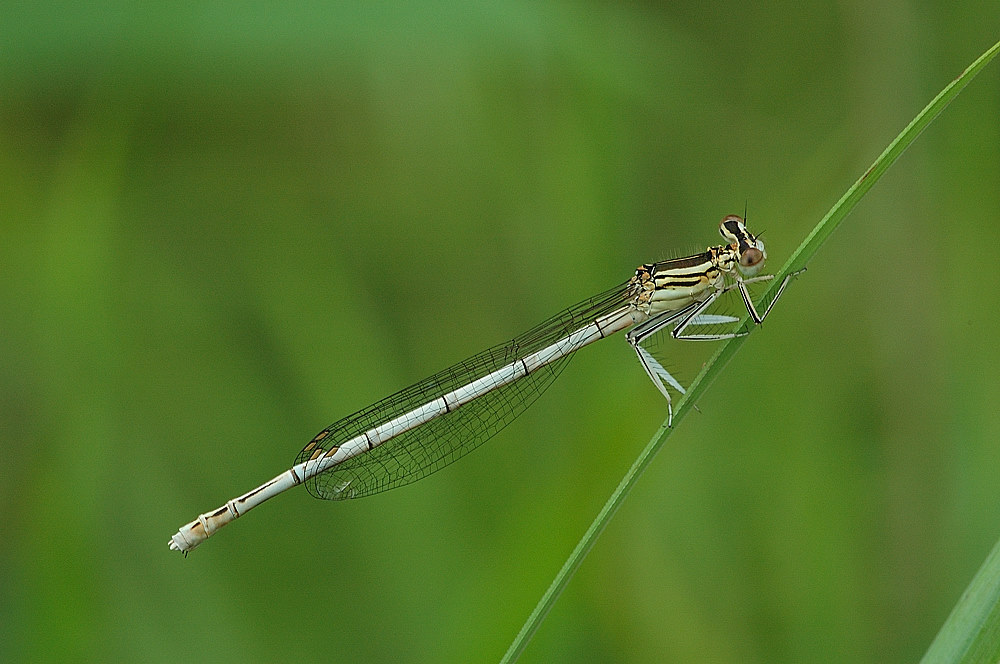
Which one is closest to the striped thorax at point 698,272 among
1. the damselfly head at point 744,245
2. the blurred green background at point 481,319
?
the damselfly head at point 744,245

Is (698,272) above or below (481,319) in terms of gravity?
below

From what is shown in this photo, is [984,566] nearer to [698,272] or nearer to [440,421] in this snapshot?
[698,272]

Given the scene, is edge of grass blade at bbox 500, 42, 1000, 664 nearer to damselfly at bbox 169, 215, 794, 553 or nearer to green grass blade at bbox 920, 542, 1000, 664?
green grass blade at bbox 920, 542, 1000, 664

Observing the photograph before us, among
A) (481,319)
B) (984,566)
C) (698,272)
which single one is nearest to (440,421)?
(481,319)

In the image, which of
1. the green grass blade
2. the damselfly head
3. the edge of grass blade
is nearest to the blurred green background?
the damselfly head

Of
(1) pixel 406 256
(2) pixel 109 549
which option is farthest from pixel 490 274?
(2) pixel 109 549

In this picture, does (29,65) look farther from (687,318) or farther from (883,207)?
(883,207)
